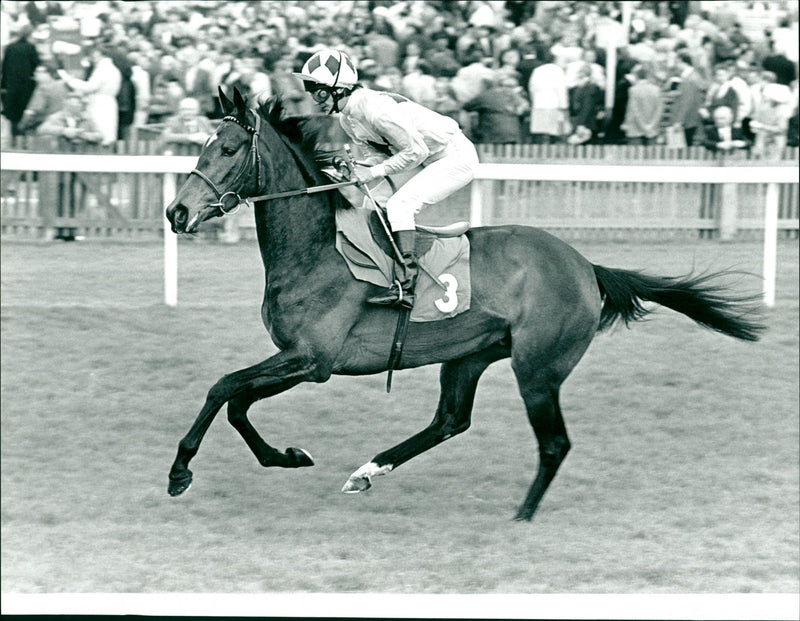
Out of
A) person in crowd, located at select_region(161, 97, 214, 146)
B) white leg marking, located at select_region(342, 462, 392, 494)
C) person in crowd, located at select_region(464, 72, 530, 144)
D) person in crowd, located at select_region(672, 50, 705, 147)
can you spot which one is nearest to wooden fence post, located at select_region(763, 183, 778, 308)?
person in crowd, located at select_region(464, 72, 530, 144)

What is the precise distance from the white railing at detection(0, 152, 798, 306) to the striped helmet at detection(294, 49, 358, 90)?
294 centimetres

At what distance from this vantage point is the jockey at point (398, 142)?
536cm

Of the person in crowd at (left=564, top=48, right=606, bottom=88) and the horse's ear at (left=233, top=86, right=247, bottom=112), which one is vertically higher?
the person in crowd at (left=564, top=48, right=606, bottom=88)

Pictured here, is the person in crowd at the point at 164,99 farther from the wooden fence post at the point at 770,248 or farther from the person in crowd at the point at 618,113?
the wooden fence post at the point at 770,248

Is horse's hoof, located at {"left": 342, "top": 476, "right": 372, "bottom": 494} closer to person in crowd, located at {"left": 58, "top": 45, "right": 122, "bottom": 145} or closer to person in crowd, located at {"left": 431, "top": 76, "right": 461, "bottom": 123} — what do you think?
person in crowd, located at {"left": 58, "top": 45, "right": 122, "bottom": 145}

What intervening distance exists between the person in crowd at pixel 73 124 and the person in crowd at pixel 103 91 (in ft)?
0.14

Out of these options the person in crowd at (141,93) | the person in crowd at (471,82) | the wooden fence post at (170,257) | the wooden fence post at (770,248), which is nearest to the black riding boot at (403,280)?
the wooden fence post at (170,257)

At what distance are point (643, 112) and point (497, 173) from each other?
4434 mm

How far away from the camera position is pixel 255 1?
13055 mm

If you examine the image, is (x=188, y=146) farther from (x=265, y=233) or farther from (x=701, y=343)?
(x=265, y=233)

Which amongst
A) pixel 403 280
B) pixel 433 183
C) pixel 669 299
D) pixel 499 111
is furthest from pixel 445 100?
pixel 403 280

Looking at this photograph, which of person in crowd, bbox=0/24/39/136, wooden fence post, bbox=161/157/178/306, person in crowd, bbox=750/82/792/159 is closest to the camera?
wooden fence post, bbox=161/157/178/306

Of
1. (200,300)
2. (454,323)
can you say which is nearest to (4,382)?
(200,300)

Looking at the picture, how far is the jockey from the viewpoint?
536cm
